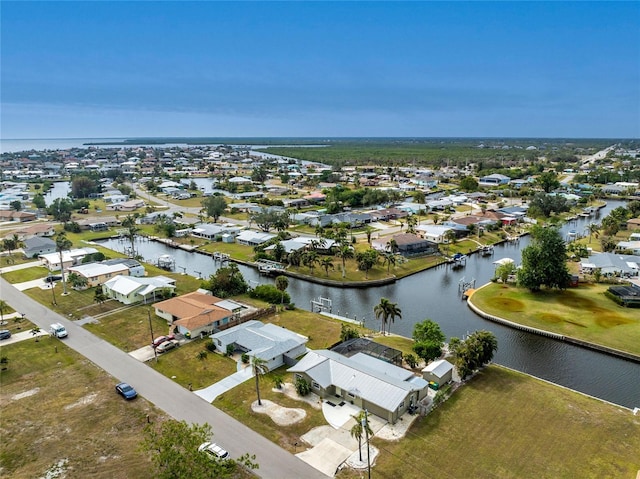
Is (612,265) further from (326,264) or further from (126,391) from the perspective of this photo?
(126,391)

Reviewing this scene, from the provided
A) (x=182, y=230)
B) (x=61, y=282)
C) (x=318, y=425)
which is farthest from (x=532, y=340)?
(x=182, y=230)

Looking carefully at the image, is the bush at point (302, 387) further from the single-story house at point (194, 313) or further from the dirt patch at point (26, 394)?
the dirt patch at point (26, 394)

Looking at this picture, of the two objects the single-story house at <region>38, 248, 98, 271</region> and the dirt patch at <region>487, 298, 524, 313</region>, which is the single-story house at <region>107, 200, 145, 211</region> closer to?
the single-story house at <region>38, 248, 98, 271</region>

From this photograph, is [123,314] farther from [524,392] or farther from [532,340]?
[532,340]

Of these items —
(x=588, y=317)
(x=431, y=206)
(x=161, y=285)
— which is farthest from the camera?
(x=431, y=206)

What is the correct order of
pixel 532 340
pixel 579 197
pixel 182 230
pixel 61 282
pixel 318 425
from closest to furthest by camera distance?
1. pixel 318 425
2. pixel 532 340
3. pixel 61 282
4. pixel 182 230
5. pixel 579 197
